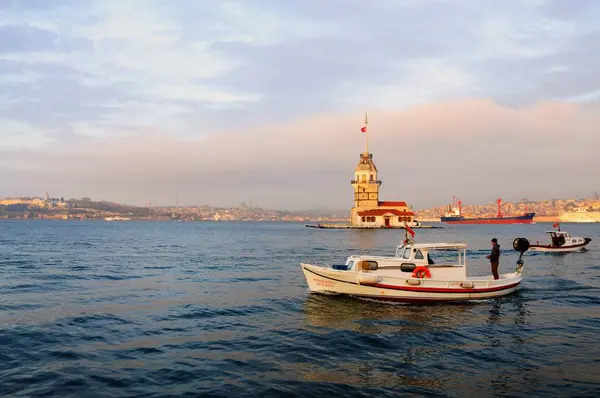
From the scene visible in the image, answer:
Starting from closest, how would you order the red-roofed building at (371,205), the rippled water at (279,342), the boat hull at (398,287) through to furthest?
the rippled water at (279,342) < the boat hull at (398,287) < the red-roofed building at (371,205)

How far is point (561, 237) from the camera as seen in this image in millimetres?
57125

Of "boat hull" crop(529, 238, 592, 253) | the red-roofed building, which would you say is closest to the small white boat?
"boat hull" crop(529, 238, 592, 253)

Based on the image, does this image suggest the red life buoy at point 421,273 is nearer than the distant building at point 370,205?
Yes

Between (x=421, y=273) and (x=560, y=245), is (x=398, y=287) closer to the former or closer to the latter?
(x=421, y=273)

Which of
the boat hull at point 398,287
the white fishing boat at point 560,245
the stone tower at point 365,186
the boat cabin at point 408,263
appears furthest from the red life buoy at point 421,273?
the stone tower at point 365,186

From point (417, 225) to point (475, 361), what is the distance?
136852mm

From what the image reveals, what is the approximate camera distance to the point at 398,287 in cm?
2338

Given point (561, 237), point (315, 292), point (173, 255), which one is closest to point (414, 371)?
point (315, 292)

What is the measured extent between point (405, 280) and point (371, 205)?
132771mm

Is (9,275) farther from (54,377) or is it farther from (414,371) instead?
(414,371)

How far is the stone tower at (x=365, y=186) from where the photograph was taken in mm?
155375

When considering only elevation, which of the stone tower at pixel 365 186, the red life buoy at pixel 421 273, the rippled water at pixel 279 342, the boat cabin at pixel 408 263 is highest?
the stone tower at pixel 365 186

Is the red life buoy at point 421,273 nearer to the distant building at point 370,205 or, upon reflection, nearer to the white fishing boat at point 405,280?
the white fishing boat at point 405,280

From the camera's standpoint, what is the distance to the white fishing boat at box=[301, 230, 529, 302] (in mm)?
23406
